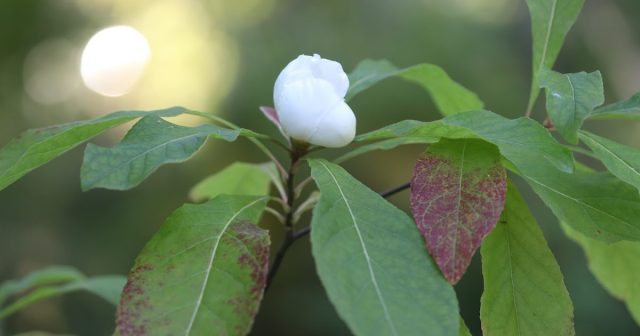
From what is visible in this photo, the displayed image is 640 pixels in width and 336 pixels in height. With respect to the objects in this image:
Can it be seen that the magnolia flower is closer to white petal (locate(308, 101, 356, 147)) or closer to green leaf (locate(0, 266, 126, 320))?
white petal (locate(308, 101, 356, 147))

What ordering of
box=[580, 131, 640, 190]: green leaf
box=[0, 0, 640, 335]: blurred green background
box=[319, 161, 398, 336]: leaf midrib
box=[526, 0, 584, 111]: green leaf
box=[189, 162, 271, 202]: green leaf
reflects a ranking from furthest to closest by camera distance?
box=[0, 0, 640, 335]: blurred green background → box=[189, 162, 271, 202]: green leaf → box=[526, 0, 584, 111]: green leaf → box=[580, 131, 640, 190]: green leaf → box=[319, 161, 398, 336]: leaf midrib

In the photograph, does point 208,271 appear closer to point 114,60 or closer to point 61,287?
point 61,287

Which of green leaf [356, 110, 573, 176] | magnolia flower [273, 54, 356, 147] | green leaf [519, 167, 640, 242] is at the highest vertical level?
magnolia flower [273, 54, 356, 147]

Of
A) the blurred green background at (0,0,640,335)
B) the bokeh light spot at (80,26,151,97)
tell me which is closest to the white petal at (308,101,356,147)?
the blurred green background at (0,0,640,335)

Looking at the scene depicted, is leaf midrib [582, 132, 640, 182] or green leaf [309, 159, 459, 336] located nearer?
green leaf [309, 159, 459, 336]

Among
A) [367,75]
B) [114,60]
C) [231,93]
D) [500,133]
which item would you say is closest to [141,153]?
[500,133]

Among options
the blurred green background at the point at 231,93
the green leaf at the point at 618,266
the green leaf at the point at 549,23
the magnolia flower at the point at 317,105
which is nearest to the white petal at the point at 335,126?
the magnolia flower at the point at 317,105

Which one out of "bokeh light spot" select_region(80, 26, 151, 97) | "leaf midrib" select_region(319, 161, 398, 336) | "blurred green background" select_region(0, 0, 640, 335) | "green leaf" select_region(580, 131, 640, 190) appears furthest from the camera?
"bokeh light spot" select_region(80, 26, 151, 97)

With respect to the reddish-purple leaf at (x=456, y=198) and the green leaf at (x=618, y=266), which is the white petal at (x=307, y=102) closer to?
the reddish-purple leaf at (x=456, y=198)
